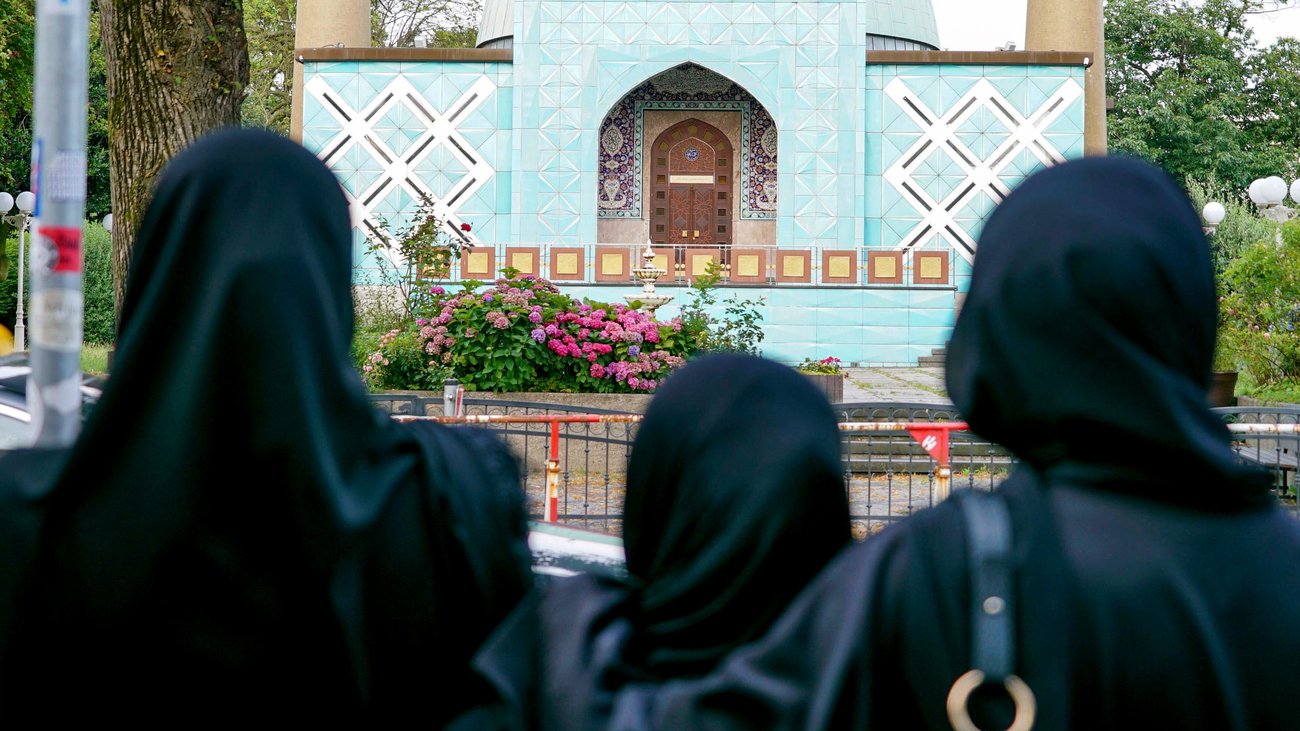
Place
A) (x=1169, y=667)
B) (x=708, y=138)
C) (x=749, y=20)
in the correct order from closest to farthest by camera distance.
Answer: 1. (x=1169, y=667)
2. (x=749, y=20)
3. (x=708, y=138)

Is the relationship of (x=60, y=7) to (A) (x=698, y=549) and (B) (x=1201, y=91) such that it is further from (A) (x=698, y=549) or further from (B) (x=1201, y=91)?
(B) (x=1201, y=91)

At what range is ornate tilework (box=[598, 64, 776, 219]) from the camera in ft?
87.9

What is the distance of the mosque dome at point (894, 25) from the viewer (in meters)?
29.6

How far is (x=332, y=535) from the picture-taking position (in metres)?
1.72

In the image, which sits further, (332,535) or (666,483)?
(666,483)

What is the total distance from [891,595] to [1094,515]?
0.80 feet

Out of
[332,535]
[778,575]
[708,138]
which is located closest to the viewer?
[332,535]

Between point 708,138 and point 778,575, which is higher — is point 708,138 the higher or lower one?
the higher one

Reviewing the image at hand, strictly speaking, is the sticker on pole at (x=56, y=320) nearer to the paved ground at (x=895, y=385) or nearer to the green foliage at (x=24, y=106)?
the paved ground at (x=895, y=385)

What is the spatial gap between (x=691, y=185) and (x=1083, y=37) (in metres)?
7.81

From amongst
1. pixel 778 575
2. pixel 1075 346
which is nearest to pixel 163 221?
pixel 778 575

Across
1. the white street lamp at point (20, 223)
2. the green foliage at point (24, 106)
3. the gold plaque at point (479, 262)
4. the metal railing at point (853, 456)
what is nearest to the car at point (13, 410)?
the metal railing at point (853, 456)

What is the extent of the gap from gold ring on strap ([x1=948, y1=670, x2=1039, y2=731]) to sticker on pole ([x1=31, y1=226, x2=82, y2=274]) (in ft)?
6.34

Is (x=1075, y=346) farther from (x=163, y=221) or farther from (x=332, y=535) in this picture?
(x=163, y=221)
